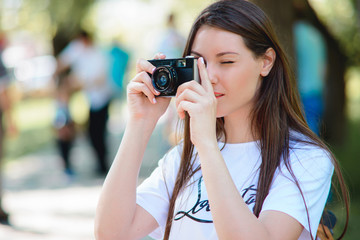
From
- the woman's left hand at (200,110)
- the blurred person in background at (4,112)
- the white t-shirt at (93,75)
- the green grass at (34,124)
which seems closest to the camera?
the woman's left hand at (200,110)

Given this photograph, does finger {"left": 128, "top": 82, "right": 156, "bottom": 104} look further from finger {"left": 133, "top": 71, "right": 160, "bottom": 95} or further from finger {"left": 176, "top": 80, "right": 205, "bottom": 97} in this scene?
finger {"left": 176, "top": 80, "right": 205, "bottom": 97}

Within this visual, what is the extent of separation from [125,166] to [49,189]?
17.2 feet

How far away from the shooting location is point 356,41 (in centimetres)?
935

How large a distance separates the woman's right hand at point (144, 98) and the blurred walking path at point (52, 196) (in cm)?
201

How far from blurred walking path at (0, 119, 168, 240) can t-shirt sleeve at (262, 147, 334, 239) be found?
2.31 m

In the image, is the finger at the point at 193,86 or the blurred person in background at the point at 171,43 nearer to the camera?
the finger at the point at 193,86

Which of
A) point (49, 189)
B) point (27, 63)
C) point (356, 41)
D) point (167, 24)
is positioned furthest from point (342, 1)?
point (27, 63)

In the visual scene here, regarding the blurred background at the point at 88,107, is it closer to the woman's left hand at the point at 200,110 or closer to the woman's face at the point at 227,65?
the woman's face at the point at 227,65

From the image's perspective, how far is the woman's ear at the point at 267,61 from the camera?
218 cm

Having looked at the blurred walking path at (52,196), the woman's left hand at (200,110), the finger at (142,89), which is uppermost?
the finger at (142,89)

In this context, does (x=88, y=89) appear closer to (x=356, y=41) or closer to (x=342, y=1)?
(x=356, y=41)

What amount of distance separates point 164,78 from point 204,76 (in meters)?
0.20

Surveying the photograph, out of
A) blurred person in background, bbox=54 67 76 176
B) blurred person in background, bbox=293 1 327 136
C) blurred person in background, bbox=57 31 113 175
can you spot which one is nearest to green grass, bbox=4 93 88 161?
blurred person in background, bbox=54 67 76 176

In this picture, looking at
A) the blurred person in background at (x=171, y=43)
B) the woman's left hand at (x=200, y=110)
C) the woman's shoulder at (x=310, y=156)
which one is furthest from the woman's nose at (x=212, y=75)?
the blurred person in background at (x=171, y=43)
